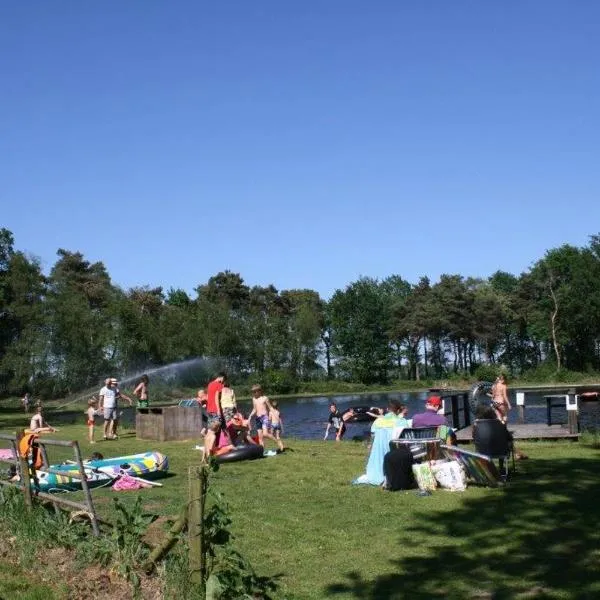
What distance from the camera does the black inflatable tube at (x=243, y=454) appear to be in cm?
1540

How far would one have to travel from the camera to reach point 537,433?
19.5 meters

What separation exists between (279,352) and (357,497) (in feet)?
236

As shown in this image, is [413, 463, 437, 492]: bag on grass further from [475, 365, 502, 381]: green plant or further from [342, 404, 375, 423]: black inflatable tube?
[475, 365, 502, 381]: green plant

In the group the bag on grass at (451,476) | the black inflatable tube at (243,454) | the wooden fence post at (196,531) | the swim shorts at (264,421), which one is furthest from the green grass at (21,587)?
the swim shorts at (264,421)

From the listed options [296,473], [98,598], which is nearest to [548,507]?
[296,473]

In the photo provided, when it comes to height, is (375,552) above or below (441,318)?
below

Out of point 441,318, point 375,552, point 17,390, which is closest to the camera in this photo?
point 375,552

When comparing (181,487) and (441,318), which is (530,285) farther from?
(181,487)

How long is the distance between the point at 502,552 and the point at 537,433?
39.7ft

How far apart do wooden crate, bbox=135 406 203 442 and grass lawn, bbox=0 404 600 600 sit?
6.38 m

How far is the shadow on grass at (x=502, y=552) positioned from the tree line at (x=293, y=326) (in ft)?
148

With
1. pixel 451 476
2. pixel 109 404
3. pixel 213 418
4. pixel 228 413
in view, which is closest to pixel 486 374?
pixel 109 404

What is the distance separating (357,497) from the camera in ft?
36.9

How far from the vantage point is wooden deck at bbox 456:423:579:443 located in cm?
1867
